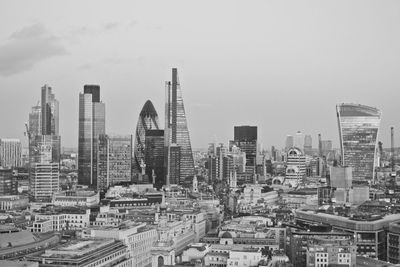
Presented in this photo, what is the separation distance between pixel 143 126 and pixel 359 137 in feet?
105

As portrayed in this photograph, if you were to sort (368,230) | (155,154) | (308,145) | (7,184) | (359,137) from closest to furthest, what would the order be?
(368,230)
(7,184)
(359,137)
(155,154)
(308,145)

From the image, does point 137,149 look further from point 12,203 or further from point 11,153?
point 12,203

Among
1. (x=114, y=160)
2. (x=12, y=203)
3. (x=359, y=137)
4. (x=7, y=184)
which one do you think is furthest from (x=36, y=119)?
(x=359, y=137)

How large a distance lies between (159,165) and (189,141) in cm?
511

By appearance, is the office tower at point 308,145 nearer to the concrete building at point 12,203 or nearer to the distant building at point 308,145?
the distant building at point 308,145

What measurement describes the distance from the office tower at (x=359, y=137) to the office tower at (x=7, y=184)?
121 feet

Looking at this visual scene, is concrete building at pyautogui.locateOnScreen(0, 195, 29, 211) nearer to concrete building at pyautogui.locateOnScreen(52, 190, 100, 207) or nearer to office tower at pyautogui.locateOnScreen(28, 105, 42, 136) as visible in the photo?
concrete building at pyautogui.locateOnScreen(52, 190, 100, 207)

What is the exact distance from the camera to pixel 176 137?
88.3 meters

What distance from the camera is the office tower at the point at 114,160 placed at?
262 feet

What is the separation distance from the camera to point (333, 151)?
317 feet

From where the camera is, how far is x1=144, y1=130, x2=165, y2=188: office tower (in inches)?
3428

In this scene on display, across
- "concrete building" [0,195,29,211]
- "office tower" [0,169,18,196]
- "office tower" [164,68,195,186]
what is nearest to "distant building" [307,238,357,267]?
"concrete building" [0,195,29,211]

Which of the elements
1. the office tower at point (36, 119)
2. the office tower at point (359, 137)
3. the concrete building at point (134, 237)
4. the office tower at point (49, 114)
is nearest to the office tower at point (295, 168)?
the office tower at point (359, 137)

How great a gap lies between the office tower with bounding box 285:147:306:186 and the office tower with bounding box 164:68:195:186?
482 inches
